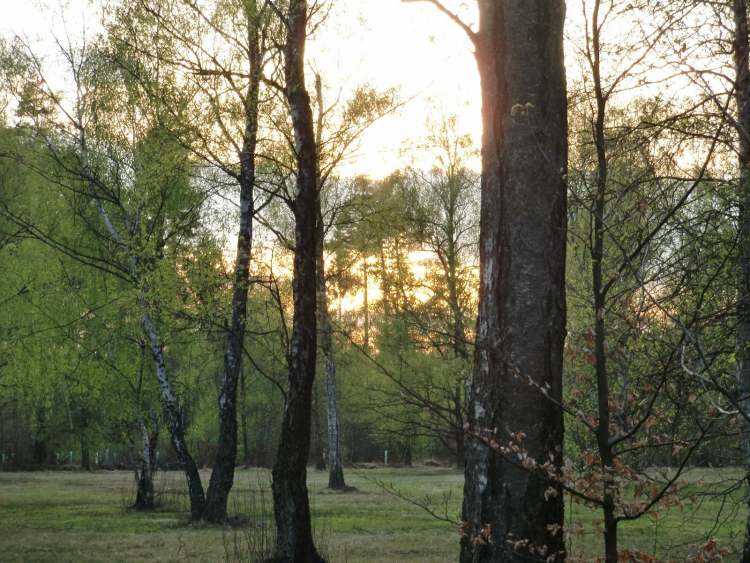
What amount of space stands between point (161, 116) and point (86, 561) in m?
7.21

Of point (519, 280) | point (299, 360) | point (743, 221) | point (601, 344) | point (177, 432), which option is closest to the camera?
point (601, 344)

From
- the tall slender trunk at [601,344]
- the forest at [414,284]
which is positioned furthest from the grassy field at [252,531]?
the tall slender trunk at [601,344]

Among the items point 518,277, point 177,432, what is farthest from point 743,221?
point 177,432

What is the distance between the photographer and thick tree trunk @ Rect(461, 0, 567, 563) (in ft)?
14.3

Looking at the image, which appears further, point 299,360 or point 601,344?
point 299,360

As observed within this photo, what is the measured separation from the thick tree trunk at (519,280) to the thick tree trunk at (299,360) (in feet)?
13.2

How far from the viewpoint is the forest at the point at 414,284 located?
4.03 meters

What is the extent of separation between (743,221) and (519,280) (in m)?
2.58

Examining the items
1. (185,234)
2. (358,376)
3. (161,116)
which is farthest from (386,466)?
(161,116)

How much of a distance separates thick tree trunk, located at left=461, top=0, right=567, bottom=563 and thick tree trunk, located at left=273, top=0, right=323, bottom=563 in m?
4.01

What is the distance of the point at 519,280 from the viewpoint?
4.48m

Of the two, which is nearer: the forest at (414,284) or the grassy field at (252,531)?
the forest at (414,284)

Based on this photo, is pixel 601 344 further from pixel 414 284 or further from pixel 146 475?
pixel 146 475

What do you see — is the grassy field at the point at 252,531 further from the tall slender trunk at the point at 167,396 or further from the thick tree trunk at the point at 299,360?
the tall slender trunk at the point at 167,396
